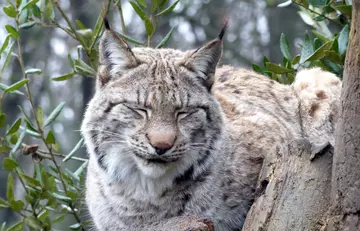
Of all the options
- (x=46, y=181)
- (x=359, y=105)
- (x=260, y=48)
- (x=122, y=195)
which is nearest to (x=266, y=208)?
(x=359, y=105)

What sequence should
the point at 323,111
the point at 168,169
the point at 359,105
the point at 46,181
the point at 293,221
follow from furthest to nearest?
the point at 323,111, the point at 46,181, the point at 168,169, the point at 293,221, the point at 359,105

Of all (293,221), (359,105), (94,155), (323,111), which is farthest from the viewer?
(323,111)

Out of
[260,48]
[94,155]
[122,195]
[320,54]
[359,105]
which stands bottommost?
[260,48]

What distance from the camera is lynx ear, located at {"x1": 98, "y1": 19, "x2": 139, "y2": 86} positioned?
3.56m

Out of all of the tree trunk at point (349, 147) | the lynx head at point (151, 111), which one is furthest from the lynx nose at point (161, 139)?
the tree trunk at point (349, 147)

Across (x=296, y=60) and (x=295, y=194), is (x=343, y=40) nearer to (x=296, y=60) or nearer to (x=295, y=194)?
(x=296, y=60)

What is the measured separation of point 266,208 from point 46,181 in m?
1.67

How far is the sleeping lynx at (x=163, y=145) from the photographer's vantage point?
3.47 meters

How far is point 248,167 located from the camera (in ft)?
12.6

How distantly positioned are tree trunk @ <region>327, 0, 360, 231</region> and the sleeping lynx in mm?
788

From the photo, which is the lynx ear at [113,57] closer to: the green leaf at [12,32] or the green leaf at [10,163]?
the green leaf at [12,32]

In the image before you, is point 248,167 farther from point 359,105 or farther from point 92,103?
point 359,105

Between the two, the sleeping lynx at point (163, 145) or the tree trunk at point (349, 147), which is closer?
the tree trunk at point (349, 147)

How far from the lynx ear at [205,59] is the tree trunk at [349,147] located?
1.04 metres
